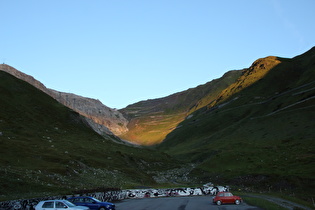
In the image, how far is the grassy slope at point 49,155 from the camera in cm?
5703

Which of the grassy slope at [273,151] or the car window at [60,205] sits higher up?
the car window at [60,205]

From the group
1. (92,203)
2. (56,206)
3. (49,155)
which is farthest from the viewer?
(49,155)

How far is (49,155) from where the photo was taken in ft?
291

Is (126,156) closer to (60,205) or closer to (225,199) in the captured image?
(225,199)

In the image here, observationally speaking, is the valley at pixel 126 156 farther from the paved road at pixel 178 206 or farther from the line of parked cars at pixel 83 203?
the paved road at pixel 178 206

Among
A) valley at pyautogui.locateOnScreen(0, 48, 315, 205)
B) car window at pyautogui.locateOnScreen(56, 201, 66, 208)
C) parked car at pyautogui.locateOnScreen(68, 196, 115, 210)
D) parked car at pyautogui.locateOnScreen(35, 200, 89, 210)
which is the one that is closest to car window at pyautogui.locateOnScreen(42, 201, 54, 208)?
parked car at pyautogui.locateOnScreen(35, 200, 89, 210)

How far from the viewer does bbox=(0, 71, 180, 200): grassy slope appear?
187 feet

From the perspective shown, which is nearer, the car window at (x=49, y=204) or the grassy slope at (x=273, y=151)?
the car window at (x=49, y=204)

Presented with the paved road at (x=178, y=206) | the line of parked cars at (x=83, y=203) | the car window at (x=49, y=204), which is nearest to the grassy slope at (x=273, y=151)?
the line of parked cars at (x=83, y=203)

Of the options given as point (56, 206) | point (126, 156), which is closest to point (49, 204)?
point (56, 206)

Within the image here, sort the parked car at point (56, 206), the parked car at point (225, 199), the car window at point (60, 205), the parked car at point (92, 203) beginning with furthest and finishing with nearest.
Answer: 1. the parked car at point (225, 199)
2. the parked car at point (92, 203)
3. the car window at point (60, 205)
4. the parked car at point (56, 206)

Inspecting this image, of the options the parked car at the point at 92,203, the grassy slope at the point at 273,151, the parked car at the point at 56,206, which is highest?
the parked car at the point at 56,206

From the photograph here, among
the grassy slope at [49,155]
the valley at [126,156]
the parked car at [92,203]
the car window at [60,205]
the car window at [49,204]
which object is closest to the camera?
the car window at [60,205]

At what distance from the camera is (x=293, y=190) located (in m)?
71.3
